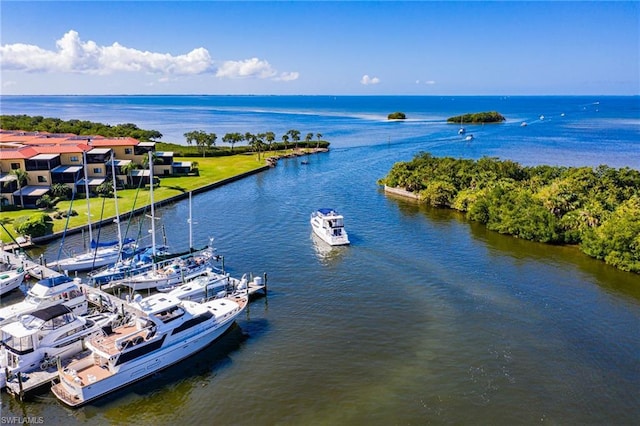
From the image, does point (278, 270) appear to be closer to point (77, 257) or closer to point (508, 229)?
point (77, 257)

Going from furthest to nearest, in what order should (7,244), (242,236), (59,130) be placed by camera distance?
(59,130)
(242,236)
(7,244)

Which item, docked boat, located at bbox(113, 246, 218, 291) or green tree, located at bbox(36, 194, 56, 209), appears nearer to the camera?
docked boat, located at bbox(113, 246, 218, 291)

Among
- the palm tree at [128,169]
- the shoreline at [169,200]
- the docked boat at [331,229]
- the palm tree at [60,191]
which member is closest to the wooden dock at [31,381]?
the shoreline at [169,200]

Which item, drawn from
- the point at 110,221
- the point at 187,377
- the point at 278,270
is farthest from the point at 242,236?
the point at 187,377

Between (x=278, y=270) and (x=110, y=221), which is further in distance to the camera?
(x=110, y=221)

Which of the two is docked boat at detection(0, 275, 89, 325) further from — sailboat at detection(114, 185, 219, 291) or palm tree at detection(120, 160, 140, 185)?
palm tree at detection(120, 160, 140, 185)

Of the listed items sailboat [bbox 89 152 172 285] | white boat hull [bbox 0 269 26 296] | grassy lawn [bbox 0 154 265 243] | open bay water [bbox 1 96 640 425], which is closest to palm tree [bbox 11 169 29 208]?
grassy lawn [bbox 0 154 265 243]
